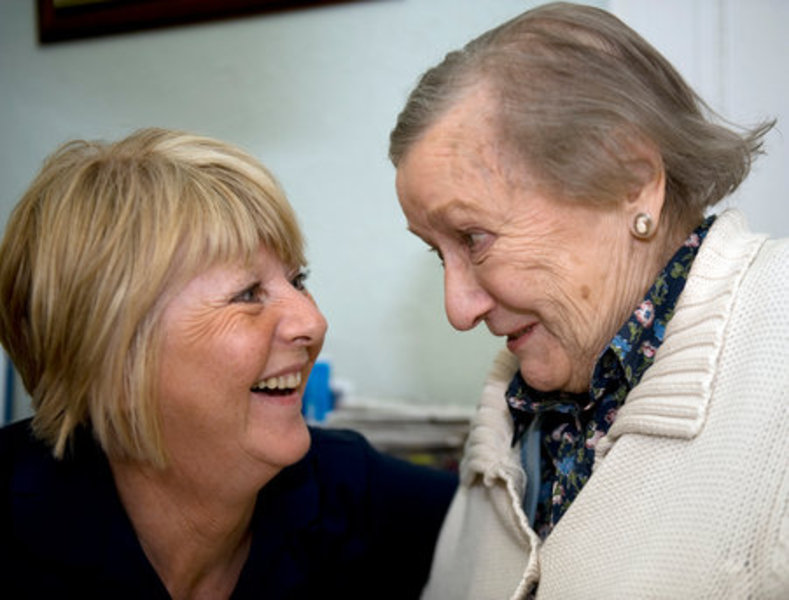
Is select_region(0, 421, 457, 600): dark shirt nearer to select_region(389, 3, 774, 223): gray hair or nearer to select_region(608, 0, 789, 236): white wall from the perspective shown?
select_region(389, 3, 774, 223): gray hair

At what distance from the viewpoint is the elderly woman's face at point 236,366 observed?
1.16m

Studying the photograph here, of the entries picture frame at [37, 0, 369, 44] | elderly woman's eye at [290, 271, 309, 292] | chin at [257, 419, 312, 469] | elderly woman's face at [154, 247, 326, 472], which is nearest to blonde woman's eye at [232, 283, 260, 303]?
elderly woman's face at [154, 247, 326, 472]

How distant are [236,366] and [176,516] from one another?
1.03ft

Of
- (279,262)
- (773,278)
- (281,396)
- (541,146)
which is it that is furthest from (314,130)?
(773,278)

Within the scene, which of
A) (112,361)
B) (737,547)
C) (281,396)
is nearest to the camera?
(737,547)

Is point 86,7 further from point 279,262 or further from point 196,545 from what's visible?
point 196,545

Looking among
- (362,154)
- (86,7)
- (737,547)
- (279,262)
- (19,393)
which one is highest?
(86,7)

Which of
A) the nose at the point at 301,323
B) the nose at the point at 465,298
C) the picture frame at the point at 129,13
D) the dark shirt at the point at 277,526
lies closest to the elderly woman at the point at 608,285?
the nose at the point at 465,298

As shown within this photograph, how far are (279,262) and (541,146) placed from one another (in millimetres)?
517

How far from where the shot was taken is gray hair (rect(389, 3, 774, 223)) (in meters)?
0.99

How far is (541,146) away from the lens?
1004 millimetres

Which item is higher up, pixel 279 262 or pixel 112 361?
pixel 279 262

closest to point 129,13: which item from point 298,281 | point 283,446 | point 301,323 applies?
point 298,281

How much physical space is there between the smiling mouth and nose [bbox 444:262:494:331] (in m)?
0.32
